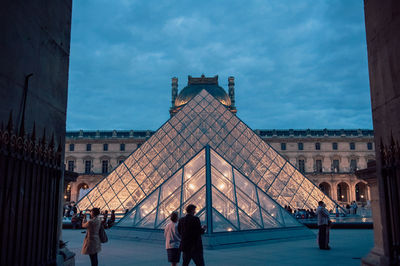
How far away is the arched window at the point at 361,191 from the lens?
4653cm

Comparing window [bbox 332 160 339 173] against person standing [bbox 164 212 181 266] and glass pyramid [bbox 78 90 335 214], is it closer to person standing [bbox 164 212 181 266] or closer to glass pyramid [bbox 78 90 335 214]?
glass pyramid [bbox 78 90 335 214]

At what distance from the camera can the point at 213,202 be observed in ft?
29.9

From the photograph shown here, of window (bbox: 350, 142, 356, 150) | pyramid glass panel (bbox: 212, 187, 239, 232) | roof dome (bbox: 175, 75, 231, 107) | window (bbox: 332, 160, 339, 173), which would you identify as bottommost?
pyramid glass panel (bbox: 212, 187, 239, 232)

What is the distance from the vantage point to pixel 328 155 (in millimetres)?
48156

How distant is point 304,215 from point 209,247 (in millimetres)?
10289

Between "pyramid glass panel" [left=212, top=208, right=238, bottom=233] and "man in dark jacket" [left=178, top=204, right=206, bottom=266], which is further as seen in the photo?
"pyramid glass panel" [left=212, top=208, right=238, bottom=233]

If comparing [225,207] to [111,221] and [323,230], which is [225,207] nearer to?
[323,230]

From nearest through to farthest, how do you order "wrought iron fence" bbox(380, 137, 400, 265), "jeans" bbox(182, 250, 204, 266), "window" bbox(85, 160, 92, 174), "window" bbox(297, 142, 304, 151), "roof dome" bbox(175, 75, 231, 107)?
"wrought iron fence" bbox(380, 137, 400, 265) → "jeans" bbox(182, 250, 204, 266) → "window" bbox(85, 160, 92, 174) → "window" bbox(297, 142, 304, 151) → "roof dome" bbox(175, 75, 231, 107)

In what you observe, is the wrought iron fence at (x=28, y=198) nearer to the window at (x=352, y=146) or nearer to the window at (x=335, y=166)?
the window at (x=335, y=166)

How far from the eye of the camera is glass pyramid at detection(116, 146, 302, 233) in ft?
29.3

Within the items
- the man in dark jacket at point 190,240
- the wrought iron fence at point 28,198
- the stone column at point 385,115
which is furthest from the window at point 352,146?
the wrought iron fence at point 28,198

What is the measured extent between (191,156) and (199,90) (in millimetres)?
33599

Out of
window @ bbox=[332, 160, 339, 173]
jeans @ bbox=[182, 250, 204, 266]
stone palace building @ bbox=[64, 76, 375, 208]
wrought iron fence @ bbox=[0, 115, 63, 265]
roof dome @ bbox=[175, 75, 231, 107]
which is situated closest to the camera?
wrought iron fence @ bbox=[0, 115, 63, 265]

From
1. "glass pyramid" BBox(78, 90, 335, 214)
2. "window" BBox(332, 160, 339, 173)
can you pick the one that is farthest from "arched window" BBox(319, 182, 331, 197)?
"glass pyramid" BBox(78, 90, 335, 214)
